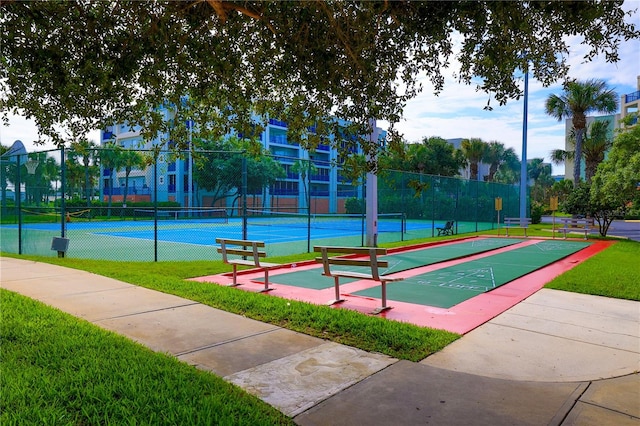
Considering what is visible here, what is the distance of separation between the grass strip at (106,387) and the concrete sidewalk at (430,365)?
36 cm

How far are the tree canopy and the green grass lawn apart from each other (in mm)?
2520

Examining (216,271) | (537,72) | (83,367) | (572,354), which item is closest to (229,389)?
(83,367)

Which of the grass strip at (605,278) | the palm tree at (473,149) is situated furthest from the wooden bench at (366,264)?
the palm tree at (473,149)

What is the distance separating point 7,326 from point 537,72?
7.83 metres

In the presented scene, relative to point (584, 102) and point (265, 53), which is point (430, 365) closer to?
point (265, 53)

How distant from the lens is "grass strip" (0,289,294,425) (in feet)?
11.9

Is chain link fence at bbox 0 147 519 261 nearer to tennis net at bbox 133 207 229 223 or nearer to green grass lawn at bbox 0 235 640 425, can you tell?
tennis net at bbox 133 207 229 223

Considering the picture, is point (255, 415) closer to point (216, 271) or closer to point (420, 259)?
point (216, 271)

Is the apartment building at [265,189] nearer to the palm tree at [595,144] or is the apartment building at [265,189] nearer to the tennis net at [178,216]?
the tennis net at [178,216]

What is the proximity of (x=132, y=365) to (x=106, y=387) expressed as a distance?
563mm

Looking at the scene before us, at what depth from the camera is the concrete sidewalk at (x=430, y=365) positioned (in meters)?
3.96

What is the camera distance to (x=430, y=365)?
5051mm

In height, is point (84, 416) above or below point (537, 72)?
below

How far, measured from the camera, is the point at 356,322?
6477mm
